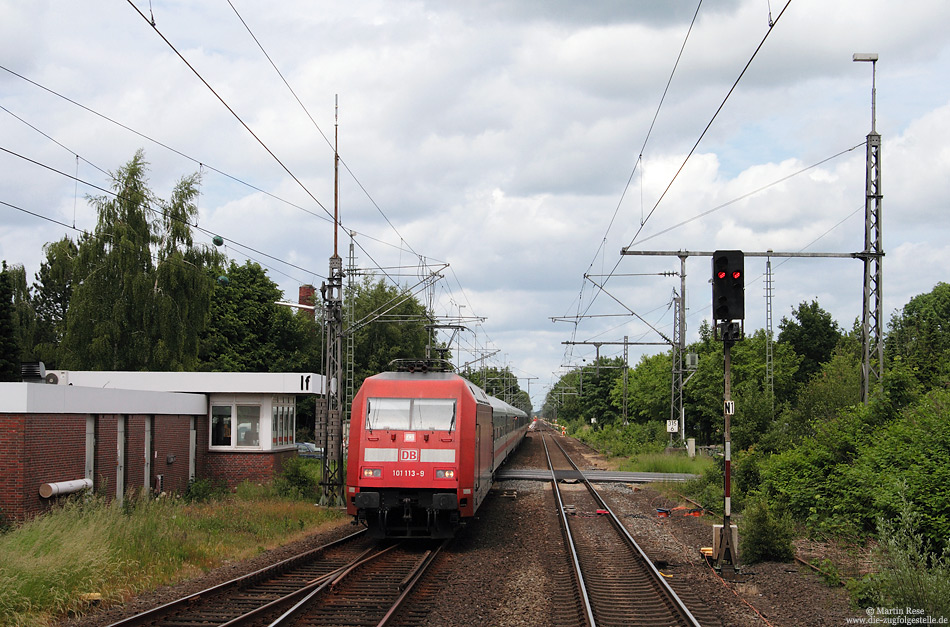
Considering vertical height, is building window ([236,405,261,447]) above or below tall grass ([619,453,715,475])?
above

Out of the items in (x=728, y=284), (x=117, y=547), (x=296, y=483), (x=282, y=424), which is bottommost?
(x=296, y=483)

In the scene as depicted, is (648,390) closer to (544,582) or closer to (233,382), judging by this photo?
(233,382)

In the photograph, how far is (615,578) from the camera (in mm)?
12125

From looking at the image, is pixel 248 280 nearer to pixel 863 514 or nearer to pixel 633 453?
pixel 633 453

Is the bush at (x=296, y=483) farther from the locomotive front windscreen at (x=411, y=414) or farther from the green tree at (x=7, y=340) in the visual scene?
the green tree at (x=7, y=340)

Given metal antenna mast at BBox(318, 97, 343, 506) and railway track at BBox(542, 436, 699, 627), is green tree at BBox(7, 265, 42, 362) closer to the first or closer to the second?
metal antenna mast at BBox(318, 97, 343, 506)

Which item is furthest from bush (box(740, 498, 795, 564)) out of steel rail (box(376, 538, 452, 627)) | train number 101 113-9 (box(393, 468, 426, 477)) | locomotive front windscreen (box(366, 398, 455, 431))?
train number 101 113-9 (box(393, 468, 426, 477))

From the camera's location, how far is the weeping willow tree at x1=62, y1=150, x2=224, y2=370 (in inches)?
1458

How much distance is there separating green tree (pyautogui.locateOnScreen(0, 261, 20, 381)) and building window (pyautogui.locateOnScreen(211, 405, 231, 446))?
80.7ft

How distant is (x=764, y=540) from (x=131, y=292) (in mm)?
32368

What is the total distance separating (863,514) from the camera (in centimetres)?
1447

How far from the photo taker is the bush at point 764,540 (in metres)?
13.2

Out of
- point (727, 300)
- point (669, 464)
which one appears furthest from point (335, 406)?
point (669, 464)

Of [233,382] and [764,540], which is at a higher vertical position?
[233,382]
